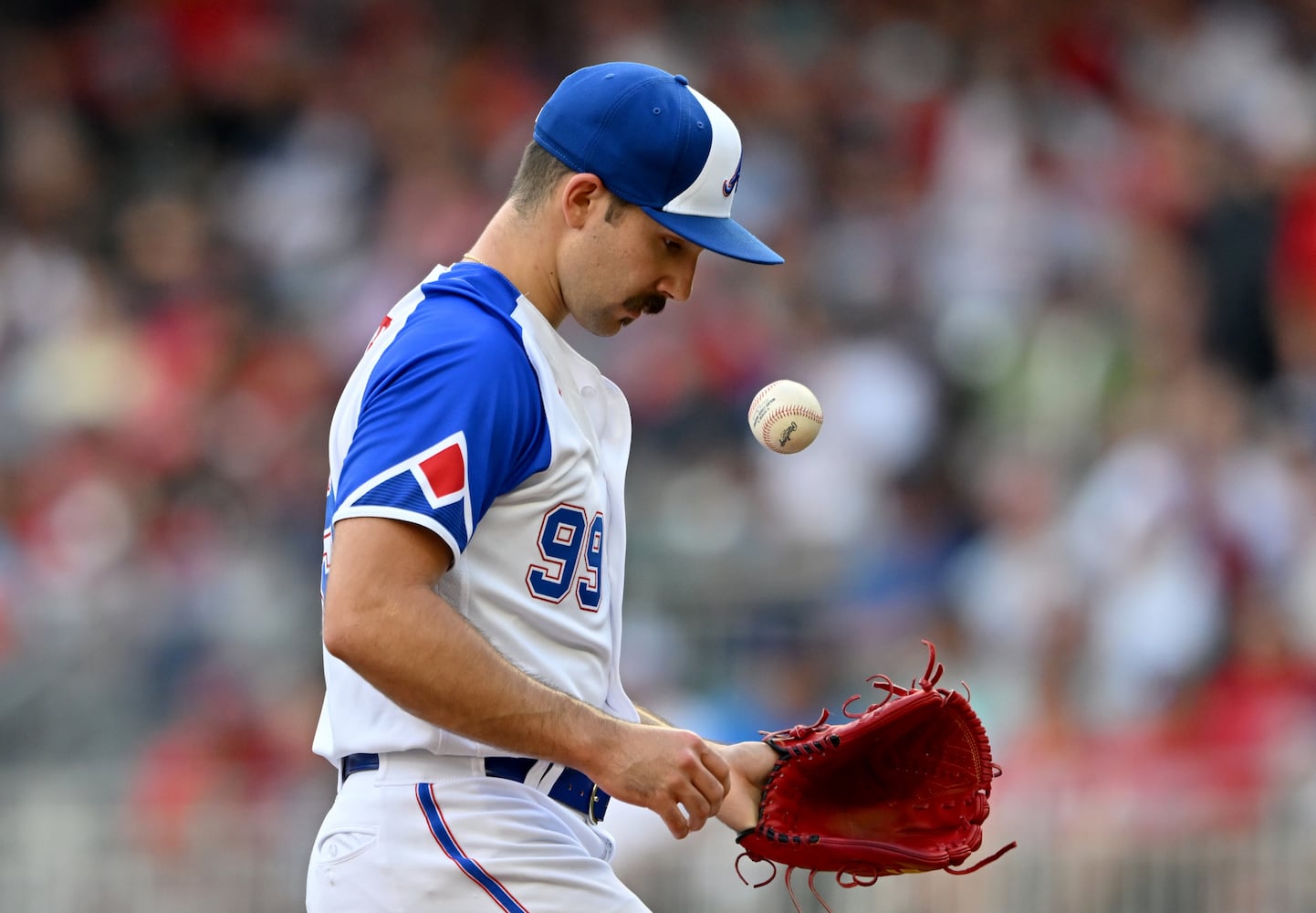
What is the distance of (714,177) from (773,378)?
20.0ft

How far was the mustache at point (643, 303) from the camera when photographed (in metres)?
3.30

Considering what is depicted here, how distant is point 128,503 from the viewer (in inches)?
385

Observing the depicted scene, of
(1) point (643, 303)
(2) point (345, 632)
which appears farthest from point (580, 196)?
(2) point (345, 632)

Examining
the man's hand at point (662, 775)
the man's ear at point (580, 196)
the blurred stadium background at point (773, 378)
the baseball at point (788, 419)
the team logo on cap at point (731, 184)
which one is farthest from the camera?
the blurred stadium background at point (773, 378)

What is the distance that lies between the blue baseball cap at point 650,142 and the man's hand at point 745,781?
91cm

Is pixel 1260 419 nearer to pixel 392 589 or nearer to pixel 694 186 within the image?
pixel 694 186

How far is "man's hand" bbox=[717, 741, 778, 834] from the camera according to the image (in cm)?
340

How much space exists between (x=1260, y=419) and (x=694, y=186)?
576cm

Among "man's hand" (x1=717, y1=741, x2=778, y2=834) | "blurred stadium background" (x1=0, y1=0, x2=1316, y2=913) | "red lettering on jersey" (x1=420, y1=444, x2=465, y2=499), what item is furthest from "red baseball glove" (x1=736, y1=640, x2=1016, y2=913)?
"blurred stadium background" (x1=0, y1=0, x2=1316, y2=913)

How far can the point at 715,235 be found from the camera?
3.31 meters

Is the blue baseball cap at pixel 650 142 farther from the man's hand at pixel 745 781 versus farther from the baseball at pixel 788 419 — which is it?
the man's hand at pixel 745 781

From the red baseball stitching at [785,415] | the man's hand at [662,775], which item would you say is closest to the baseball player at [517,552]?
the man's hand at [662,775]

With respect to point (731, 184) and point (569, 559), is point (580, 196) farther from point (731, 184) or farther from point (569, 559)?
point (569, 559)

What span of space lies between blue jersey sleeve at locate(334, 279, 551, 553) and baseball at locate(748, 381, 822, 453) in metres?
1.05
